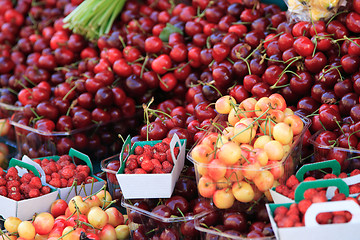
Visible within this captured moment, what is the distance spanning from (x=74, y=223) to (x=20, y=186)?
1.17ft

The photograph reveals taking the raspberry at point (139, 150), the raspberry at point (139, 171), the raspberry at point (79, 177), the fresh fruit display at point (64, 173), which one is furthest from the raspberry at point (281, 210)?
the raspberry at point (79, 177)

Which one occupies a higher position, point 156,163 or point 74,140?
point 156,163

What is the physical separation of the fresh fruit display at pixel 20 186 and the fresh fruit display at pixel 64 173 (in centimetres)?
9

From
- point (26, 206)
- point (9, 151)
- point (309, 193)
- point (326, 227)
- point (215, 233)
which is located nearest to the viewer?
point (326, 227)

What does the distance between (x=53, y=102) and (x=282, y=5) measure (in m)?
1.62

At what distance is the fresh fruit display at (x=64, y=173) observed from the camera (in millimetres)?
2176

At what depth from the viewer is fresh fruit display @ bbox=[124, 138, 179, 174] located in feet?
5.76

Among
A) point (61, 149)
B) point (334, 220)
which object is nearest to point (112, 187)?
point (61, 149)

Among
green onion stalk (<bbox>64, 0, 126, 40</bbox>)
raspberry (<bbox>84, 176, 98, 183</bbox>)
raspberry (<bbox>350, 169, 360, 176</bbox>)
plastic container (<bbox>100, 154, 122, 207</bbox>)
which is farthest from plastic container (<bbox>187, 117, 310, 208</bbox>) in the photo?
green onion stalk (<bbox>64, 0, 126, 40</bbox>)

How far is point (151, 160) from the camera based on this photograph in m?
1.79

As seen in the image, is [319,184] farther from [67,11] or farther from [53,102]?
[67,11]

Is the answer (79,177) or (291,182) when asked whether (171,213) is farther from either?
(79,177)

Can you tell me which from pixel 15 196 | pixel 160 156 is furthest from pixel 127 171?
pixel 15 196

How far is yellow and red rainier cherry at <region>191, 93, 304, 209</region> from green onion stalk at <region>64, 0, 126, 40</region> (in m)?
1.78
